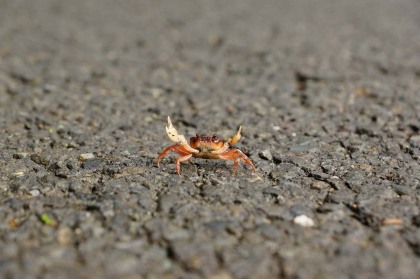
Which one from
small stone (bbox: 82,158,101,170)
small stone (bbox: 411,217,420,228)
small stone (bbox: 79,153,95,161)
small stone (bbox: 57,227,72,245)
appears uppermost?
small stone (bbox: 411,217,420,228)

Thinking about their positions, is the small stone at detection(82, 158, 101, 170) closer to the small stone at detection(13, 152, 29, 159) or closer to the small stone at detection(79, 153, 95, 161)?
the small stone at detection(79, 153, 95, 161)

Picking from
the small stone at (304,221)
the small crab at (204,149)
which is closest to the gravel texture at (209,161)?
the small stone at (304,221)

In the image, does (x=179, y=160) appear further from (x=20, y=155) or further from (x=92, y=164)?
(x=20, y=155)

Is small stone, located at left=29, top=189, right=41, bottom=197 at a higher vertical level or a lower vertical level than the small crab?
lower

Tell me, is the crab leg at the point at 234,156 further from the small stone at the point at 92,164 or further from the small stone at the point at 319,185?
the small stone at the point at 92,164

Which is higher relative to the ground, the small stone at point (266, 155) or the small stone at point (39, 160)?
the small stone at point (266, 155)

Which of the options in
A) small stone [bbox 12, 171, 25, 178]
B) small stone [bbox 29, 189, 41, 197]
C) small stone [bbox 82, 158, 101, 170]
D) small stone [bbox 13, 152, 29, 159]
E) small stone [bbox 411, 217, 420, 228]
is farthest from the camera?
small stone [bbox 13, 152, 29, 159]

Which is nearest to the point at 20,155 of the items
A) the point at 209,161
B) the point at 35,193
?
the point at 35,193

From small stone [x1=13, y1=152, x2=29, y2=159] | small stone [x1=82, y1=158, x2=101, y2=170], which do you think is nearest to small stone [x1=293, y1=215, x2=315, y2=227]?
small stone [x1=82, y1=158, x2=101, y2=170]
